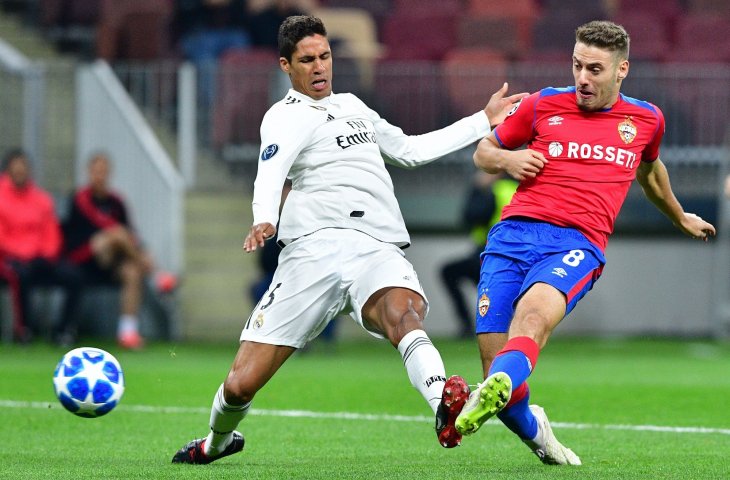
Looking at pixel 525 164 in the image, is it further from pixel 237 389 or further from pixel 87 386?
pixel 87 386

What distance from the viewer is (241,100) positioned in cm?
1619

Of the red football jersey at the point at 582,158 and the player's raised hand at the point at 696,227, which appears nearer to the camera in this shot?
the red football jersey at the point at 582,158

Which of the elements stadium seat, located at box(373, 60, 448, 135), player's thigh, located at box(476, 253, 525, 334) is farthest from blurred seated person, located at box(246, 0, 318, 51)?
Answer: player's thigh, located at box(476, 253, 525, 334)

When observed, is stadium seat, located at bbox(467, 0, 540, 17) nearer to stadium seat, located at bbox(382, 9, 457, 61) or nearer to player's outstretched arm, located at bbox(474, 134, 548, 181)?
stadium seat, located at bbox(382, 9, 457, 61)

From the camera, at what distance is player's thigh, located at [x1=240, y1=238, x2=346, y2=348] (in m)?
6.56

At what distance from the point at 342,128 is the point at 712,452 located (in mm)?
2504

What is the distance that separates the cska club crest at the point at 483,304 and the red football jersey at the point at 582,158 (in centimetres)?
43

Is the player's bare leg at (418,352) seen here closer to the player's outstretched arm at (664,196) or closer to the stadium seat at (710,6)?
the player's outstretched arm at (664,196)

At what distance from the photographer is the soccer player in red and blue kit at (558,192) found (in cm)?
630

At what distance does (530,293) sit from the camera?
6180 millimetres

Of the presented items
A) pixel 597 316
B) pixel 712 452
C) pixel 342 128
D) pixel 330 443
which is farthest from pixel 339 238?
pixel 597 316

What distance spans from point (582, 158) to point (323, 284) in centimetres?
134

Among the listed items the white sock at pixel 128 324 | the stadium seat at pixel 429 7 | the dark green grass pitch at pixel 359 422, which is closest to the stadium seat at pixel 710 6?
the stadium seat at pixel 429 7

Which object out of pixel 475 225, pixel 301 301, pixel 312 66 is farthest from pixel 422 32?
pixel 301 301
